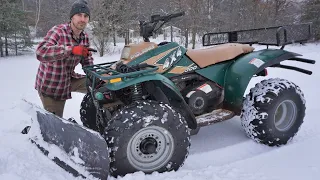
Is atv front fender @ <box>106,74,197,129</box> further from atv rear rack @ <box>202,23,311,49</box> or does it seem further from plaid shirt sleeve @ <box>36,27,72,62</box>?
atv rear rack @ <box>202,23,311,49</box>

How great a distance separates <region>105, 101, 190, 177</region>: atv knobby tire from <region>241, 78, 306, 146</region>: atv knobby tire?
1.07m

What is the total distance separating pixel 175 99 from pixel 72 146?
1211 millimetres

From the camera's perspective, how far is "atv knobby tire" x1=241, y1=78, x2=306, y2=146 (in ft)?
11.6

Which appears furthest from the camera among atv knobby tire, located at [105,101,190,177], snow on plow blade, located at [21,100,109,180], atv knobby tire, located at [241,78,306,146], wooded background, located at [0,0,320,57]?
wooded background, located at [0,0,320,57]

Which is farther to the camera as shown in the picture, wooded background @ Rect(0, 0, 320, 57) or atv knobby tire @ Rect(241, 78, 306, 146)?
wooded background @ Rect(0, 0, 320, 57)

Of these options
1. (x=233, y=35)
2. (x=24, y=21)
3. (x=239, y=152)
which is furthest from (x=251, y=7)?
(x=239, y=152)

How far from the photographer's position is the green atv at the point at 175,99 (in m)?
2.82

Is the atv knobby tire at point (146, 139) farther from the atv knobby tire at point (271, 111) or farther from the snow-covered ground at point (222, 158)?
the atv knobby tire at point (271, 111)

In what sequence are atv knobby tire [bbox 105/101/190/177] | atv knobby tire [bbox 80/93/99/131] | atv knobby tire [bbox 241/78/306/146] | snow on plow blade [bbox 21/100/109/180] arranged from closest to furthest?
snow on plow blade [bbox 21/100/109/180], atv knobby tire [bbox 105/101/190/177], atv knobby tire [bbox 241/78/306/146], atv knobby tire [bbox 80/93/99/131]

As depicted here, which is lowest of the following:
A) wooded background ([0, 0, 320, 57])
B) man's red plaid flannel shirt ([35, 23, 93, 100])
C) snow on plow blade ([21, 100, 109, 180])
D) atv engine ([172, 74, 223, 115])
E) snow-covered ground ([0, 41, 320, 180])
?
snow-covered ground ([0, 41, 320, 180])

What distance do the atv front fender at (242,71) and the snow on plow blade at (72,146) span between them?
194 cm

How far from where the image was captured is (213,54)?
3.71m

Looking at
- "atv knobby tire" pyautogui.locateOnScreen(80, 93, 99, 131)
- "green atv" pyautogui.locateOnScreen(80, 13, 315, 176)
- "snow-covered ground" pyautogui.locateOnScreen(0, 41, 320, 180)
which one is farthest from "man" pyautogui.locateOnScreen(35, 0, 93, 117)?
"snow-covered ground" pyautogui.locateOnScreen(0, 41, 320, 180)

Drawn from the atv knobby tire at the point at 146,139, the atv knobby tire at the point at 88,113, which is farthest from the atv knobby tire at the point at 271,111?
the atv knobby tire at the point at 88,113
